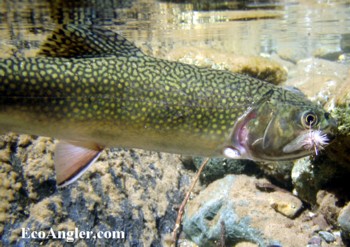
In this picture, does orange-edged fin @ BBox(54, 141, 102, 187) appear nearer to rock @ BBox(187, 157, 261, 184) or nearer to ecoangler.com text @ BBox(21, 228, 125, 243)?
ecoangler.com text @ BBox(21, 228, 125, 243)

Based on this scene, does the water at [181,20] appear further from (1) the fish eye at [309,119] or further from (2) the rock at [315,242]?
(1) the fish eye at [309,119]

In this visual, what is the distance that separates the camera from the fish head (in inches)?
112

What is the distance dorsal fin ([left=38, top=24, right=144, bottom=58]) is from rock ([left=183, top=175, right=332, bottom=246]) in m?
3.01

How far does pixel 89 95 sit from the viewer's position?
2.91 metres

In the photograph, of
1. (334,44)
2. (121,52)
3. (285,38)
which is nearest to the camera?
(121,52)

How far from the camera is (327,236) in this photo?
14.2ft

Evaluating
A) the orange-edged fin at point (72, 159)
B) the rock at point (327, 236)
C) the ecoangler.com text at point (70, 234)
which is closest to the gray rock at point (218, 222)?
the rock at point (327, 236)

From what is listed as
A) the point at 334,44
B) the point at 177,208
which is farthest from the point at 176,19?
the point at 334,44

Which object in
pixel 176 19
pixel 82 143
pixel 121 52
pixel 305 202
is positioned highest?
pixel 176 19

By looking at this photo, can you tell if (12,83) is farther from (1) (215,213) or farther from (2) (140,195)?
(1) (215,213)

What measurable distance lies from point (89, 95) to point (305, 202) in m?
4.13

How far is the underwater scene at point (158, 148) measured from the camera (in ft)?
9.47

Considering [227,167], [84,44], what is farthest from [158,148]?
[227,167]

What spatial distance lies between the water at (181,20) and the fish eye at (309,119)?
6.81 meters
